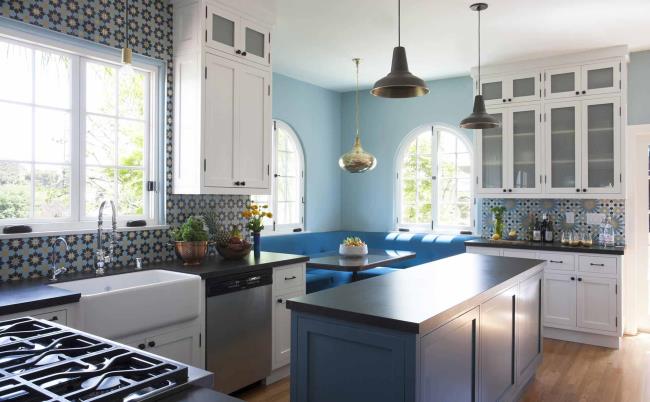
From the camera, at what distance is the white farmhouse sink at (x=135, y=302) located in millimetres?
2490

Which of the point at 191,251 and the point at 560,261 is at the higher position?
the point at 191,251

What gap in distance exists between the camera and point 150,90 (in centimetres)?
378

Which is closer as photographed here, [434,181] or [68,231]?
[68,231]

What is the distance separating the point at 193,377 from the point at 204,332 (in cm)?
202

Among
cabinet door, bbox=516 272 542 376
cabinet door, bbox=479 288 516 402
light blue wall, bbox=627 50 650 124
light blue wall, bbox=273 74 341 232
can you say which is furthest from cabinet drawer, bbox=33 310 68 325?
light blue wall, bbox=627 50 650 124

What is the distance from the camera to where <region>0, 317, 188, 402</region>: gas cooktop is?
40.9 inches

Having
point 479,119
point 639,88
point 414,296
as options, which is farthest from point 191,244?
point 639,88

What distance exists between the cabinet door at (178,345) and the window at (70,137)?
1032mm

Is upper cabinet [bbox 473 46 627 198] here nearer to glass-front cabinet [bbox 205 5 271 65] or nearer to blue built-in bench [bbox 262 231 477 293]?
blue built-in bench [bbox 262 231 477 293]

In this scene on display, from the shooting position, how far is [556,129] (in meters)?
5.20

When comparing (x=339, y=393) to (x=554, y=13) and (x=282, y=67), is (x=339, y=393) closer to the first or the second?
(x=554, y=13)

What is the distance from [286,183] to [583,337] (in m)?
3.70

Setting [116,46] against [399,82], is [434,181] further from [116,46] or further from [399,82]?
[116,46]

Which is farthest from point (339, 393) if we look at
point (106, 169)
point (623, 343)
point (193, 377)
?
point (623, 343)
